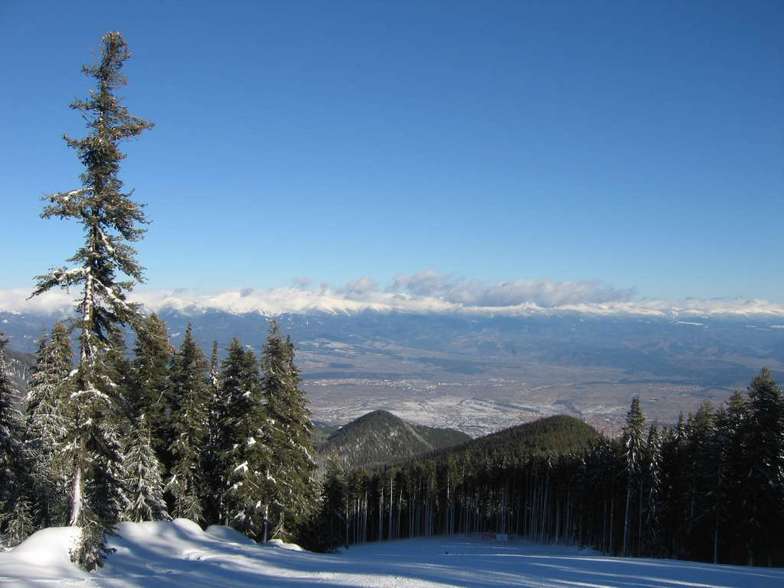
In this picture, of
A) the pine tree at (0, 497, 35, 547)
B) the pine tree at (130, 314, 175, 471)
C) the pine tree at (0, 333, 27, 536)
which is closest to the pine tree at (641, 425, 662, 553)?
the pine tree at (130, 314, 175, 471)

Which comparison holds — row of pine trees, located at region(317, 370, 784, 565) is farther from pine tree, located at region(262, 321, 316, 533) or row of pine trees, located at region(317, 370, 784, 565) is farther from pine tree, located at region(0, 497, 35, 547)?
pine tree, located at region(0, 497, 35, 547)

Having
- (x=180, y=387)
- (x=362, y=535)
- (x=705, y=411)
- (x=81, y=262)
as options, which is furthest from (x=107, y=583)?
(x=362, y=535)

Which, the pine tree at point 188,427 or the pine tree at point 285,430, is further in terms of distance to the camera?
the pine tree at point 188,427

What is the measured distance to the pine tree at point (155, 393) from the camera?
112 ft

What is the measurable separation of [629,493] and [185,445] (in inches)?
1452

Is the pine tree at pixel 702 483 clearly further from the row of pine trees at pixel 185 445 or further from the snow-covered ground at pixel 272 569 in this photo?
the row of pine trees at pixel 185 445

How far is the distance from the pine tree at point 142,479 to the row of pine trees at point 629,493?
13.7m

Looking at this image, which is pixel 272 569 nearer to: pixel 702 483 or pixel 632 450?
pixel 702 483

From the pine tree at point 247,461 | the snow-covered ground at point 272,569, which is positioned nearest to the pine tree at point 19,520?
the pine tree at point 247,461

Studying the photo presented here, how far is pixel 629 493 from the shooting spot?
165ft

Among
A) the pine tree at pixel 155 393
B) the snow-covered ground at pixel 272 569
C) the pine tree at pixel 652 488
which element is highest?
the pine tree at pixel 155 393

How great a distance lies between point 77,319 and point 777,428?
126ft

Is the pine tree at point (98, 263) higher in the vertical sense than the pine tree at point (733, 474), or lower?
higher

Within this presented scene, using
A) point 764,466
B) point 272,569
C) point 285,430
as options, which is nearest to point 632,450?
point 764,466
